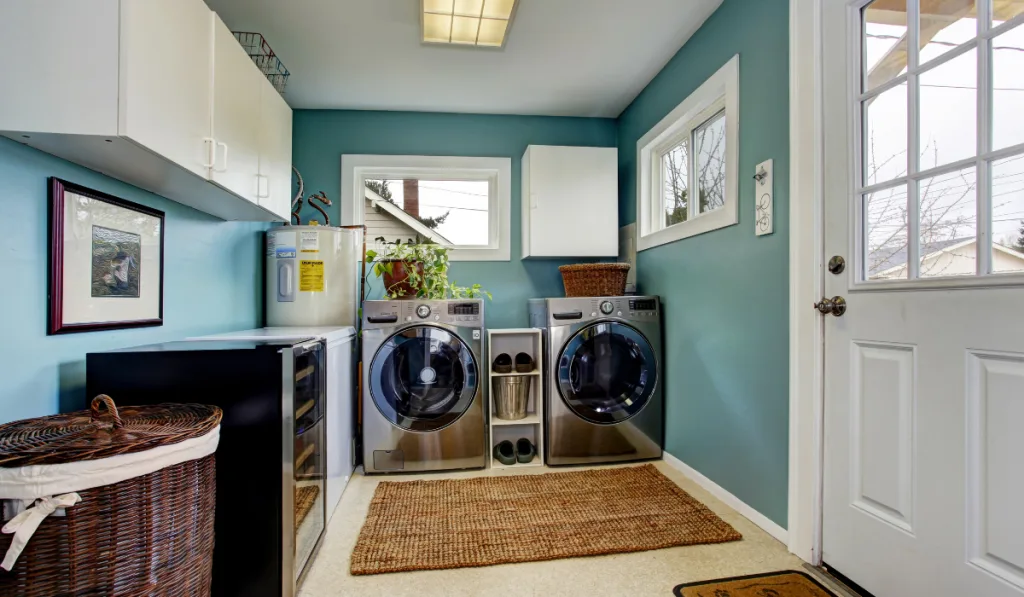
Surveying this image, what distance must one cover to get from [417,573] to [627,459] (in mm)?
1423

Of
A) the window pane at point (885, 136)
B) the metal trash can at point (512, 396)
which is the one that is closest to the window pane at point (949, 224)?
the window pane at point (885, 136)

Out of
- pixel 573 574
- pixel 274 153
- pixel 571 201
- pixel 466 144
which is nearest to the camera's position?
pixel 573 574

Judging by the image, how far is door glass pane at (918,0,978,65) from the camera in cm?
112

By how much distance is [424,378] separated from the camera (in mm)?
2477

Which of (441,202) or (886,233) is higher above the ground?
(441,202)

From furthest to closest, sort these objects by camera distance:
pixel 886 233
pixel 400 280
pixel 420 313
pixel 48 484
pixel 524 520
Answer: pixel 400 280, pixel 420 313, pixel 524 520, pixel 886 233, pixel 48 484

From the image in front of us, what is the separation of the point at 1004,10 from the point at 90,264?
2.52 metres

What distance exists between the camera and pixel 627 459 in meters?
2.57

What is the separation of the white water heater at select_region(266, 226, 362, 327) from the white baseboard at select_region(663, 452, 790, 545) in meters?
2.03

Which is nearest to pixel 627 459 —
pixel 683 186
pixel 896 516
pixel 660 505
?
pixel 660 505

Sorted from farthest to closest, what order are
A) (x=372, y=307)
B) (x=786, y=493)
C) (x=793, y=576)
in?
(x=372, y=307) < (x=786, y=493) < (x=793, y=576)

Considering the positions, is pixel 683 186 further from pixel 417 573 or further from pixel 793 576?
pixel 417 573

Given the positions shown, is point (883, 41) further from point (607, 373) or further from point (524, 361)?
point (524, 361)

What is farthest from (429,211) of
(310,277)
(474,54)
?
(474,54)
